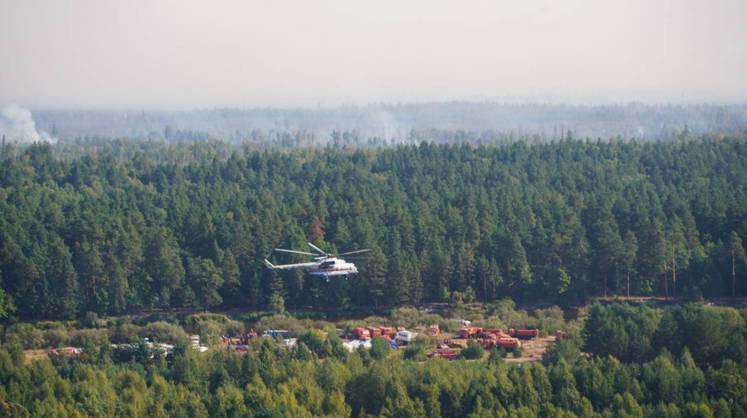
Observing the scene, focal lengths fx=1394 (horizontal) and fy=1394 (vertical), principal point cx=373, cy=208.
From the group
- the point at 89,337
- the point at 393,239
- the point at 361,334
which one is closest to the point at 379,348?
the point at 361,334

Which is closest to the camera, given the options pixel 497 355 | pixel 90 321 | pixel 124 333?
pixel 497 355

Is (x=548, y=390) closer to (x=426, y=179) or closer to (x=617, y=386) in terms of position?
(x=617, y=386)

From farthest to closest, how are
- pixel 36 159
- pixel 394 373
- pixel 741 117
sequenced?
pixel 741 117 < pixel 36 159 < pixel 394 373

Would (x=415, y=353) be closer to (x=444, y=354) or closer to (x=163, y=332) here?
(x=444, y=354)

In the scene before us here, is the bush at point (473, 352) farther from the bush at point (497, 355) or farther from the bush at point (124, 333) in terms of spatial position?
the bush at point (124, 333)

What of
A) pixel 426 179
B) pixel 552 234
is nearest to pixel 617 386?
pixel 552 234

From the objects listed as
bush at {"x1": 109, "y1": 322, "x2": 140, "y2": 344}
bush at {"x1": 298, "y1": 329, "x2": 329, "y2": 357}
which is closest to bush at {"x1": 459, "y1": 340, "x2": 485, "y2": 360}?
bush at {"x1": 298, "y1": 329, "x2": 329, "y2": 357}
